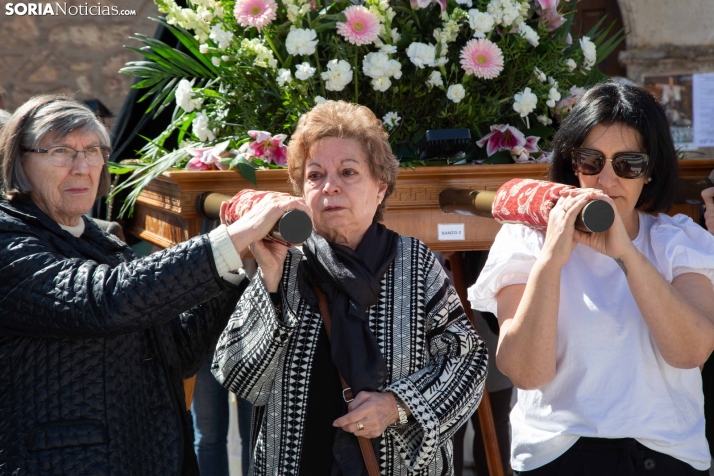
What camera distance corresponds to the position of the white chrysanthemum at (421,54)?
8.52 feet

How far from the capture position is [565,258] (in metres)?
1.64

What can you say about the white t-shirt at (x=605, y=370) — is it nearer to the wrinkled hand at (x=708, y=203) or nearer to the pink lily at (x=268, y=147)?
the wrinkled hand at (x=708, y=203)

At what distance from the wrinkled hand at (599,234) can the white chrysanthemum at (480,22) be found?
45.7 inches

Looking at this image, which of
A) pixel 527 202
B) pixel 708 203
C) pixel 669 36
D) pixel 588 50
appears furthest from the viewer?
pixel 669 36

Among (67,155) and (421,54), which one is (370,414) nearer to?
(67,155)

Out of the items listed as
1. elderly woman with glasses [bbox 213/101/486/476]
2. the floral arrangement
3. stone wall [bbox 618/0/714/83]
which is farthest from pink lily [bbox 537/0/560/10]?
stone wall [bbox 618/0/714/83]

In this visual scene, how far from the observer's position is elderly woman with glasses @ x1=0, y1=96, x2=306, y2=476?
1.59m

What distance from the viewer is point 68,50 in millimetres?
5277

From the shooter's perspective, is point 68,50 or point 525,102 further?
point 68,50

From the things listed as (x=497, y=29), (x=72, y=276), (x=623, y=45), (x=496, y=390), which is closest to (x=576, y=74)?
(x=497, y=29)

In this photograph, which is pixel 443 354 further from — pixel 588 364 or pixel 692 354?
pixel 692 354

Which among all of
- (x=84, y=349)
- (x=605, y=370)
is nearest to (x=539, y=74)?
(x=605, y=370)

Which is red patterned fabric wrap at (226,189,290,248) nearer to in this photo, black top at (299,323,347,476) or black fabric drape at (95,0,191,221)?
black top at (299,323,347,476)

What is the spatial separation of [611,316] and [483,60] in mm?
1113
